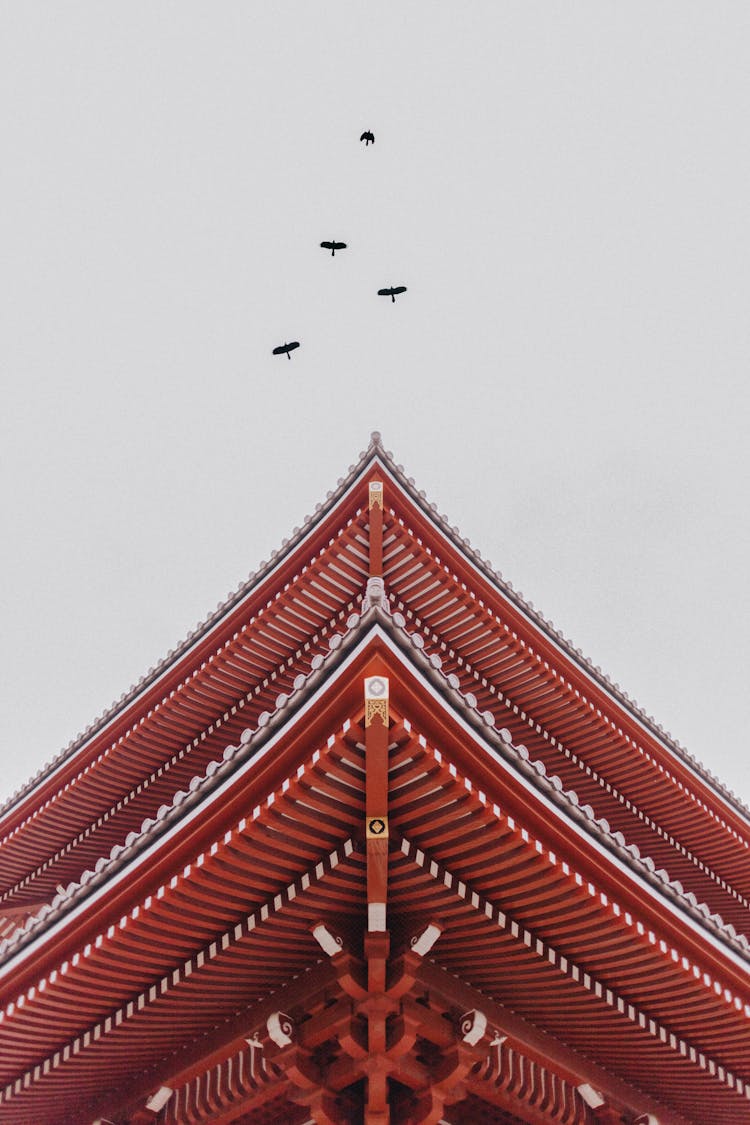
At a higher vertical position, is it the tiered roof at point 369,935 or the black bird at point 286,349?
the black bird at point 286,349

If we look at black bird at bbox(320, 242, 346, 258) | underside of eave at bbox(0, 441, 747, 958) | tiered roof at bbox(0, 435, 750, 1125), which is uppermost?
black bird at bbox(320, 242, 346, 258)

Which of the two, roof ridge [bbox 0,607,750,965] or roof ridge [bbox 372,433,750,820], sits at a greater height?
roof ridge [bbox 372,433,750,820]

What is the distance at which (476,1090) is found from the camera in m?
7.15

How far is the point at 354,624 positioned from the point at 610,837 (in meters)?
2.72

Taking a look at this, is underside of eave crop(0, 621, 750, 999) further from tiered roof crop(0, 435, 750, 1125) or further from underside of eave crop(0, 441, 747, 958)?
underside of eave crop(0, 441, 747, 958)

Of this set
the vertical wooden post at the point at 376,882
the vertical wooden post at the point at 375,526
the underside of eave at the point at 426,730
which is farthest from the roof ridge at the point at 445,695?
the vertical wooden post at the point at 375,526

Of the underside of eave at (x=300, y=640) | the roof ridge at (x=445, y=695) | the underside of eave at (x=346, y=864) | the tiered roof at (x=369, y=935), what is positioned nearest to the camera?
the underside of eave at (x=346, y=864)

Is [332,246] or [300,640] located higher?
[332,246]

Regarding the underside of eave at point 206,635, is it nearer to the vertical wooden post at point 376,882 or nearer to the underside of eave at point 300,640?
the underside of eave at point 300,640

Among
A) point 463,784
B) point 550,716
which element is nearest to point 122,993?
point 463,784

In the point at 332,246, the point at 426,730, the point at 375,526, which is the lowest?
the point at 426,730

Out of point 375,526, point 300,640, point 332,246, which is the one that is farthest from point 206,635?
point 332,246

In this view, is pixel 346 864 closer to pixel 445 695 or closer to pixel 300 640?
pixel 445 695

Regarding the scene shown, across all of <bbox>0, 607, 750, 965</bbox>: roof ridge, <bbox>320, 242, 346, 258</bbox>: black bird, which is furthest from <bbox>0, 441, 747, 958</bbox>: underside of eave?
Result: <bbox>0, 607, 750, 965</bbox>: roof ridge
